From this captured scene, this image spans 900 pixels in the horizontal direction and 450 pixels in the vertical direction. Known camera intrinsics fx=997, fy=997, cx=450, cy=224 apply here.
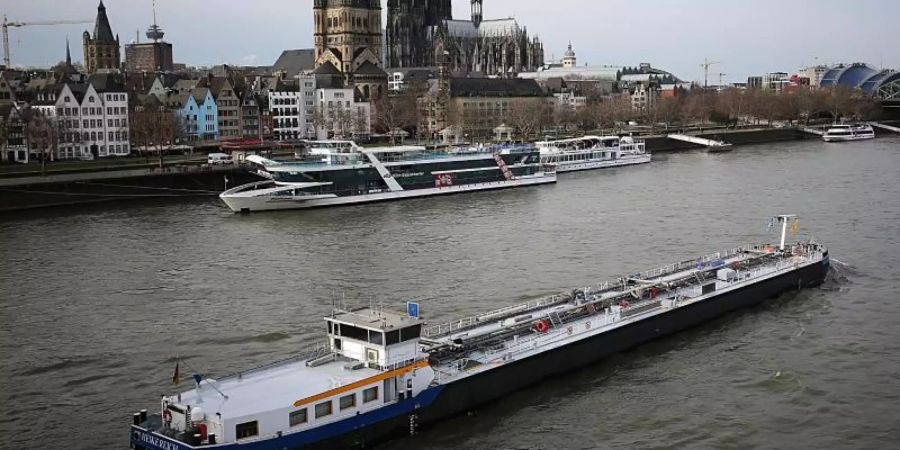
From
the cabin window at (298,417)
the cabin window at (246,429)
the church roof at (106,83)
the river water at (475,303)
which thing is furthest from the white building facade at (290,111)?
the cabin window at (246,429)

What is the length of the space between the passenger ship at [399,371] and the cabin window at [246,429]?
0.02 meters

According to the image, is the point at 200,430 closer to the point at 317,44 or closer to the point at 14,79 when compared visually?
the point at 14,79

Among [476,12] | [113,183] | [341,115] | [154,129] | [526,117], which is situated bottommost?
[113,183]

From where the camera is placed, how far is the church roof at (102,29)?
117606 mm

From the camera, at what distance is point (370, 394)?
58.3 feet

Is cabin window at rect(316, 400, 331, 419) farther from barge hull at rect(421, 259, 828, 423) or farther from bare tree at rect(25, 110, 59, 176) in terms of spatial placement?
bare tree at rect(25, 110, 59, 176)

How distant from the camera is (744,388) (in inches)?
827

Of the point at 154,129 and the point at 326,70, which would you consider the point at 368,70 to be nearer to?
the point at 326,70

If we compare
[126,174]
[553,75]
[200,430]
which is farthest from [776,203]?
[553,75]

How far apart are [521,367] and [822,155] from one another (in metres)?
68.3

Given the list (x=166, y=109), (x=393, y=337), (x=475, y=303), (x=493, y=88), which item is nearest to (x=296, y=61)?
(x=493, y=88)

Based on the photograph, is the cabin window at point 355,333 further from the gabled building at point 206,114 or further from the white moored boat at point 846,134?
the white moored boat at point 846,134

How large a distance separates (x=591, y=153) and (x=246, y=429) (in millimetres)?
61592

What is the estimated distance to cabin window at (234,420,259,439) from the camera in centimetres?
1614
